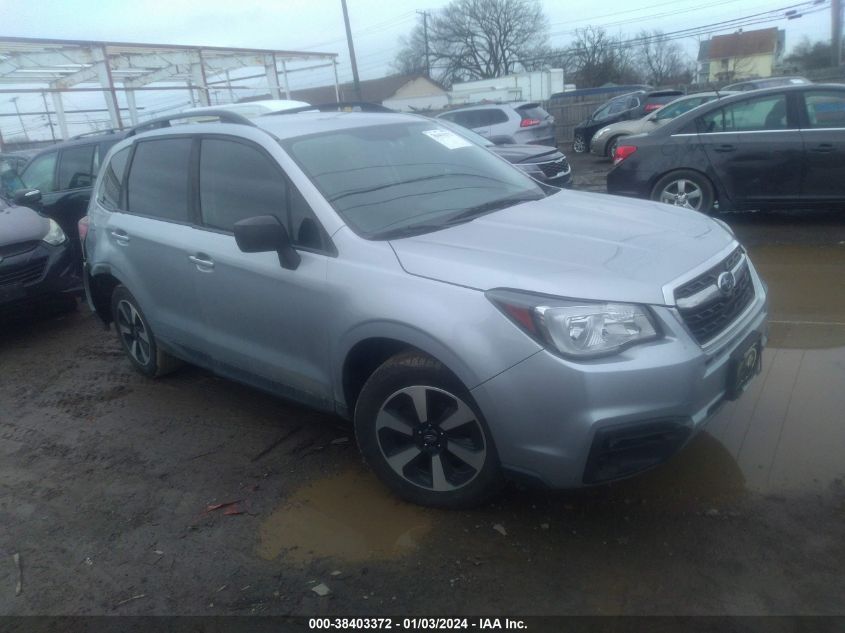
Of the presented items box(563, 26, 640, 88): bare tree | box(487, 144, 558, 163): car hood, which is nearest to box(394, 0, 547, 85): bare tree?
box(563, 26, 640, 88): bare tree

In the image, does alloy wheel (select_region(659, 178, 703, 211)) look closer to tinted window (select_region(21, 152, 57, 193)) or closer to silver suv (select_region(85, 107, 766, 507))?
silver suv (select_region(85, 107, 766, 507))

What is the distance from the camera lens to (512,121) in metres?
16.7

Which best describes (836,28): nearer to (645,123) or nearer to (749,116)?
(645,123)

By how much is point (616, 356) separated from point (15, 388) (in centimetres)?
487

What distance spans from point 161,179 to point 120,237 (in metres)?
0.57

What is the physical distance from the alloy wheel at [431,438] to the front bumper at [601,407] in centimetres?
18

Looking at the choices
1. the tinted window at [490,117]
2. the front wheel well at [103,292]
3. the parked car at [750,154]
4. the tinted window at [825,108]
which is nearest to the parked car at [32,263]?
the front wheel well at [103,292]

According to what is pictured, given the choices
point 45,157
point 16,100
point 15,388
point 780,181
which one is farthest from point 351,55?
point 15,388

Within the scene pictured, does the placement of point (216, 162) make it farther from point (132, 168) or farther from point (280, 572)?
point (280, 572)

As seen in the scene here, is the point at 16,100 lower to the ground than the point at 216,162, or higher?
higher

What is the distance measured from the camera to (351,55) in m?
27.8

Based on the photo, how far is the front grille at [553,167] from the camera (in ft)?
29.0

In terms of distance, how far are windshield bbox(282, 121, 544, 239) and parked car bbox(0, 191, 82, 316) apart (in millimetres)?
3903

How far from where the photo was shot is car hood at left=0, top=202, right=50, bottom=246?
642cm
